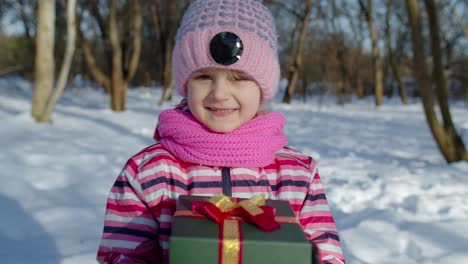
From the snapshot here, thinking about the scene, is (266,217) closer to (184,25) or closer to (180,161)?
(180,161)

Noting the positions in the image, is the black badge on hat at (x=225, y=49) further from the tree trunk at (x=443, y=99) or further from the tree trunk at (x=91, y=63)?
the tree trunk at (x=91, y=63)

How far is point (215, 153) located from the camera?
1.24m

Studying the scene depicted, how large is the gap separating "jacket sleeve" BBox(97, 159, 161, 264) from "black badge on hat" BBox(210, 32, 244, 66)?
0.43 m

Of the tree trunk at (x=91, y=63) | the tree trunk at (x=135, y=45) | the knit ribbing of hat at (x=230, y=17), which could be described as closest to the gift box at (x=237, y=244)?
the knit ribbing of hat at (x=230, y=17)

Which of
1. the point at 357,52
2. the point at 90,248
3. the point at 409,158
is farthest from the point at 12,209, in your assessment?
the point at 357,52

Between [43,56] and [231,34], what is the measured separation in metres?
5.71

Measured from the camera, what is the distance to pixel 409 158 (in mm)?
5195

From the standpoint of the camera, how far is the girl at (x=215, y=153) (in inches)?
46.2

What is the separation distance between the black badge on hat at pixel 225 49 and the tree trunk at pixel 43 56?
5618mm

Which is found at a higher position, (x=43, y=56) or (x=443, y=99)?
(x=43, y=56)

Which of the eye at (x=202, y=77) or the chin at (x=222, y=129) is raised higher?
the eye at (x=202, y=77)

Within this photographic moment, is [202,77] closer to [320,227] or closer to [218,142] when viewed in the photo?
[218,142]

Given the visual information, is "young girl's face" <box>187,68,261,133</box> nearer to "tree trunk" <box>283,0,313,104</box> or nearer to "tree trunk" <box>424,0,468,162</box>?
"tree trunk" <box>424,0,468,162</box>

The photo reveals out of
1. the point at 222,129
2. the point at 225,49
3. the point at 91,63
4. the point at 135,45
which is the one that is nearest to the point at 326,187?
the point at 222,129
